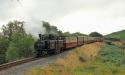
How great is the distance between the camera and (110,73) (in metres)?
25.4

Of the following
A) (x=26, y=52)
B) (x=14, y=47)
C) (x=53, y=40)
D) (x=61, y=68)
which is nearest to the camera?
(x=61, y=68)

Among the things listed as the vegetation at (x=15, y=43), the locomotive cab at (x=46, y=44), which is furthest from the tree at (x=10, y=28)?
the locomotive cab at (x=46, y=44)

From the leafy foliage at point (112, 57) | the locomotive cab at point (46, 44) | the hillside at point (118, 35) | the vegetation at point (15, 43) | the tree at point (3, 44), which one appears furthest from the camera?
the hillside at point (118, 35)

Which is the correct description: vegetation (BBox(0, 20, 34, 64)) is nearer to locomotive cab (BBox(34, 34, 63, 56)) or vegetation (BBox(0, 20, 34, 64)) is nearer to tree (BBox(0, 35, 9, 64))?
tree (BBox(0, 35, 9, 64))

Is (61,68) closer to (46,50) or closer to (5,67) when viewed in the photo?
(5,67)

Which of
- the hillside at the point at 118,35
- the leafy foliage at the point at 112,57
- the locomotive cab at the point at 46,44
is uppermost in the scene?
the hillside at the point at 118,35

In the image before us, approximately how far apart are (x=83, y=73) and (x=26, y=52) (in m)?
42.3

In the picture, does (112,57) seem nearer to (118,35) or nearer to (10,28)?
(10,28)

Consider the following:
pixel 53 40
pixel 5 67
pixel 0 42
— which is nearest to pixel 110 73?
pixel 5 67

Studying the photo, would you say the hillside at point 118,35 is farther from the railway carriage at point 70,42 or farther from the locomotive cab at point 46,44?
the locomotive cab at point 46,44

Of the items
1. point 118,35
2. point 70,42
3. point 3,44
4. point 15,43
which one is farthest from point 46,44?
point 118,35

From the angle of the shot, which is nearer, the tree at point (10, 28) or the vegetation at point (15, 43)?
the vegetation at point (15, 43)

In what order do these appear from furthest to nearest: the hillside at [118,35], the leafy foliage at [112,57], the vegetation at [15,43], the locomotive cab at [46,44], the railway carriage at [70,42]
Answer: the hillside at [118,35]
the vegetation at [15,43]
the railway carriage at [70,42]
the locomotive cab at [46,44]
the leafy foliage at [112,57]

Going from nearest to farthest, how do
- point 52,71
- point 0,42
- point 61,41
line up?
point 52,71, point 61,41, point 0,42
